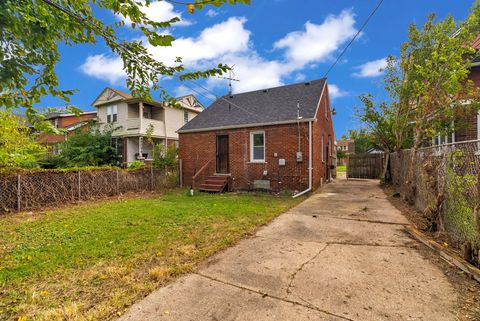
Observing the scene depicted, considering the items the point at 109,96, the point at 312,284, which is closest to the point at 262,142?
the point at 312,284

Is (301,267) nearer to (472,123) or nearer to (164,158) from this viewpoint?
(472,123)

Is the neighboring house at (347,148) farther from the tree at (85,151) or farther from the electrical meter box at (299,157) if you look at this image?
the tree at (85,151)

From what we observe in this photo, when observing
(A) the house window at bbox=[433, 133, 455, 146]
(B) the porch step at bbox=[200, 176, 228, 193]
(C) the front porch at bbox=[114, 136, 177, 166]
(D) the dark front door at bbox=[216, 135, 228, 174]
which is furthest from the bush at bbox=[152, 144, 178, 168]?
(A) the house window at bbox=[433, 133, 455, 146]

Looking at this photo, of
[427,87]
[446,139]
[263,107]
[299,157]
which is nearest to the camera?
[427,87]

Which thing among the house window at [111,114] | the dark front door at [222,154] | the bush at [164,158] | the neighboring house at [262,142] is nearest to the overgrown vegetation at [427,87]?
the neighboring house at [262,142]

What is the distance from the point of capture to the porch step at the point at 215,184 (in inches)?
450

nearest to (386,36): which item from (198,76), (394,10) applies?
(394,10)

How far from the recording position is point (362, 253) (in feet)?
12.4

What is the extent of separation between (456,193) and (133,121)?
60.1 feet

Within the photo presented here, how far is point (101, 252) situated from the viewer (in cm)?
400

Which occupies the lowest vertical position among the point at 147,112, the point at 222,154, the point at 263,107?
the point at 222,154

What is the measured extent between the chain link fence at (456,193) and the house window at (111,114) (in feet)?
65.3

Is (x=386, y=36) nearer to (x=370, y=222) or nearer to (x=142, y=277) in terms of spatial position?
(x=370, y=222)

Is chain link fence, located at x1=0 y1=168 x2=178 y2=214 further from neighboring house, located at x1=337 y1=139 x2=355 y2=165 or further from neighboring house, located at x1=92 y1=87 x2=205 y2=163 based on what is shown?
neighboring house, located at x1=337 y1=139 x2=355 y2=165
